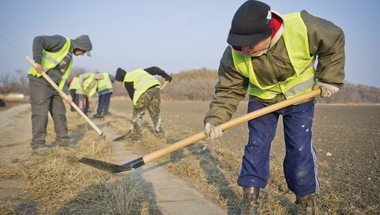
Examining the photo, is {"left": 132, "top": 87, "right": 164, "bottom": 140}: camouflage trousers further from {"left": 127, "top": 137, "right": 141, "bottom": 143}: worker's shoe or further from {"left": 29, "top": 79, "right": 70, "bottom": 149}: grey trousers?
{"left": 29, "top": 79, "right": 70, "bottom": 149}: grey trousers

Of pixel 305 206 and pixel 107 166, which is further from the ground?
pixel 107 166

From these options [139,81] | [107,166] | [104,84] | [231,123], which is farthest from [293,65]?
[104,84]

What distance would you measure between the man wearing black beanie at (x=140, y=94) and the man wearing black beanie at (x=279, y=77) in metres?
2.82

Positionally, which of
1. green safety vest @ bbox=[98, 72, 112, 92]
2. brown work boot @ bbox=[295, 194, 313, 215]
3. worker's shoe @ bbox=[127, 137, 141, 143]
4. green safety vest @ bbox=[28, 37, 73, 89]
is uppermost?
→ green safety vest @ bbox=[28, 37, 73, 89]

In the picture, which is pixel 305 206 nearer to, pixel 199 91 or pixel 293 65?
pixel 293 65

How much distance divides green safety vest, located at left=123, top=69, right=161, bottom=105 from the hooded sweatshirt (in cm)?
97

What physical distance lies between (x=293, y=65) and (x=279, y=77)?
0.15 m

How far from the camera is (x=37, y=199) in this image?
2.05m

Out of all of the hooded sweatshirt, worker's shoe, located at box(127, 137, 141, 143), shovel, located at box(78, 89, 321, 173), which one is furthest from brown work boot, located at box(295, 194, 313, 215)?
the hooded sweatshirt

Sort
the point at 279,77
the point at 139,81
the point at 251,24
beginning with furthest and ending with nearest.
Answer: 1. the point at 139,81
2. the point at 279,77
3. the point at 251,24

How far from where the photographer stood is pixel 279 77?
5.93ft

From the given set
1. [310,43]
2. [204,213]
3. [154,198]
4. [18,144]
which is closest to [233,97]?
[310,43]

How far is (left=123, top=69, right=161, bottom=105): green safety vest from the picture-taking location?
4.55m

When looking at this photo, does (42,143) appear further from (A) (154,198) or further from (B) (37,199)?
(A) (154,198)
